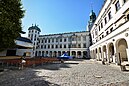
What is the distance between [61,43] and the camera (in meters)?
50.1

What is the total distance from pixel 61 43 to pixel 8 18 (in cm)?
3776

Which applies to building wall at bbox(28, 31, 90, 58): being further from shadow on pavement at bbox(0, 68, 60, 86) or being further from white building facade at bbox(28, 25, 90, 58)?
shadow on pavement at bbox(0, 68, 60, 86)

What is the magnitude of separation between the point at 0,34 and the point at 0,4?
145 inches

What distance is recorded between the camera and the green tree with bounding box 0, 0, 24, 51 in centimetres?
1170

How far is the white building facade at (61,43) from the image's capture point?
149 ft

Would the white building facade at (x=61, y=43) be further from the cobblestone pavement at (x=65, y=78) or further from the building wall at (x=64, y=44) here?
the cobblestone pavement at (x=65, y=78)

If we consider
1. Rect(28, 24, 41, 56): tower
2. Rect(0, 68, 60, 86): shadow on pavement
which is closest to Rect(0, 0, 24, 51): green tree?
Rect(0, 68, 60, 86): shadow on pavement

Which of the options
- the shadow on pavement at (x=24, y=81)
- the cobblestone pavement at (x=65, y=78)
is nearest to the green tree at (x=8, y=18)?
the cobblestone pavement at (x=65, y=78)

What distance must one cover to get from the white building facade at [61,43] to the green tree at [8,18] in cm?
3418

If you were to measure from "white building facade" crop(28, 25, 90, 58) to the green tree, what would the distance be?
112 feet

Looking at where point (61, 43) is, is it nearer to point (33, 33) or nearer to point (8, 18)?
point (33, 33)

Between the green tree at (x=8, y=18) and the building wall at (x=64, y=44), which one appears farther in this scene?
the building wall at (x=64, y=44)

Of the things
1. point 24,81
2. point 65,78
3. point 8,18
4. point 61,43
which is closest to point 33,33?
point 61,43

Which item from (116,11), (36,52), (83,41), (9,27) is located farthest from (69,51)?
(9,27)
